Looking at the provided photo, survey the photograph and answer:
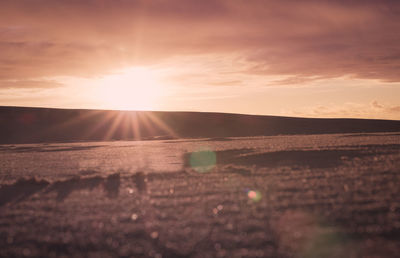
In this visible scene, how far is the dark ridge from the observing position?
62.0 meters

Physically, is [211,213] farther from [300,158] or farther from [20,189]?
[300,158]

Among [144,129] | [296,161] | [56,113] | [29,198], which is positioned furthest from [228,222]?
[56,113]

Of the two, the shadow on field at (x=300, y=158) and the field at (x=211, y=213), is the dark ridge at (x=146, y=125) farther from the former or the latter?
the field at (x=211, y=213)

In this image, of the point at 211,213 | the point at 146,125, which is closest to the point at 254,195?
the point at 211,213

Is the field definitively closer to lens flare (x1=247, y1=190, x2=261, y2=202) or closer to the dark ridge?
lens flare (x1=247, y1=190, x2=261, y2=202)

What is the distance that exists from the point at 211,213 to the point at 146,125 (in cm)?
6808

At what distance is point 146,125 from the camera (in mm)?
76000

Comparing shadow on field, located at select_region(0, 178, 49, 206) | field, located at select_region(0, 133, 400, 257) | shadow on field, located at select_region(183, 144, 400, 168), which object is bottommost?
shadow on field, located at select_region(0, 178, 49, 206)

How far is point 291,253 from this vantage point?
246 inches

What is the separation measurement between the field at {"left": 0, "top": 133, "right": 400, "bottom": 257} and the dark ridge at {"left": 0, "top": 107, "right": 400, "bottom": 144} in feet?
147

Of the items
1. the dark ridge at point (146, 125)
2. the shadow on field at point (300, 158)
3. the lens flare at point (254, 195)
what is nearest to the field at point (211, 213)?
the lens flare at point (254, 195)

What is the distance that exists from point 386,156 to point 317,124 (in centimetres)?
5593

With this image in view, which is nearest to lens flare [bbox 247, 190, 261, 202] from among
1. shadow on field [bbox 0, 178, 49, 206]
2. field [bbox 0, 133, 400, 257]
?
field [bbox 0, 133, 400, 257]

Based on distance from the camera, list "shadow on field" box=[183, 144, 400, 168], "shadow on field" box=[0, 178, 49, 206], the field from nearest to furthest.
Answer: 1. the field
2. "shadow on field" box=[0, 178, 49, 206]
3. "shadow on field" box=[183, 144, 400, 168]
